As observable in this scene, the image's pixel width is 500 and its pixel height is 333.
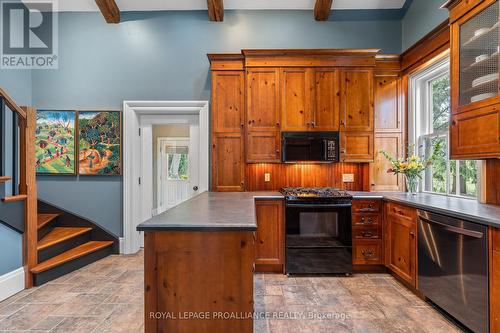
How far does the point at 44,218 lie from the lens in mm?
3811

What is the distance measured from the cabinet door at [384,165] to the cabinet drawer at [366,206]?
0.49 meters

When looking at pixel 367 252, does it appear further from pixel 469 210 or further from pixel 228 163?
pixel 228 163

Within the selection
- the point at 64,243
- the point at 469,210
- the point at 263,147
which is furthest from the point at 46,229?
the point at 469,210

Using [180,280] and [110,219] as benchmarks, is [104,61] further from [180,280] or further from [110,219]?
[180,280]

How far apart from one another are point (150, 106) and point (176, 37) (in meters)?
1.05

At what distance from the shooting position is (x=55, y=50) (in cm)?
399

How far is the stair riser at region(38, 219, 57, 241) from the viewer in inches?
140

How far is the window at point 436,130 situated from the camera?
2.94 metres

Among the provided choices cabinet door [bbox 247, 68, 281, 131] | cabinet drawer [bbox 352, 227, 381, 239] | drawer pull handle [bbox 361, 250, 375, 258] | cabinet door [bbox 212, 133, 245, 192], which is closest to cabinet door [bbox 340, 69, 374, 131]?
cabinet door [bbox 247, 68, 281, 131]

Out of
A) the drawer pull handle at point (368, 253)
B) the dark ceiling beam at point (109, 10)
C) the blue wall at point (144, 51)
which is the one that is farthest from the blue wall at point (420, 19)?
the dark ceiling beam at point (109, 10)

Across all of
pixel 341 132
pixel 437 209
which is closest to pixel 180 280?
pixel 437 209

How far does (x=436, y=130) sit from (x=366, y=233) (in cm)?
154

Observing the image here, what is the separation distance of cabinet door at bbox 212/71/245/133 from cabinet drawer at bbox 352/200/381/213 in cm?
171

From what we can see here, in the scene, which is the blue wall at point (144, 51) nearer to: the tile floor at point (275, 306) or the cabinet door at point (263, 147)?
the cabinet door at point (263, 147)
